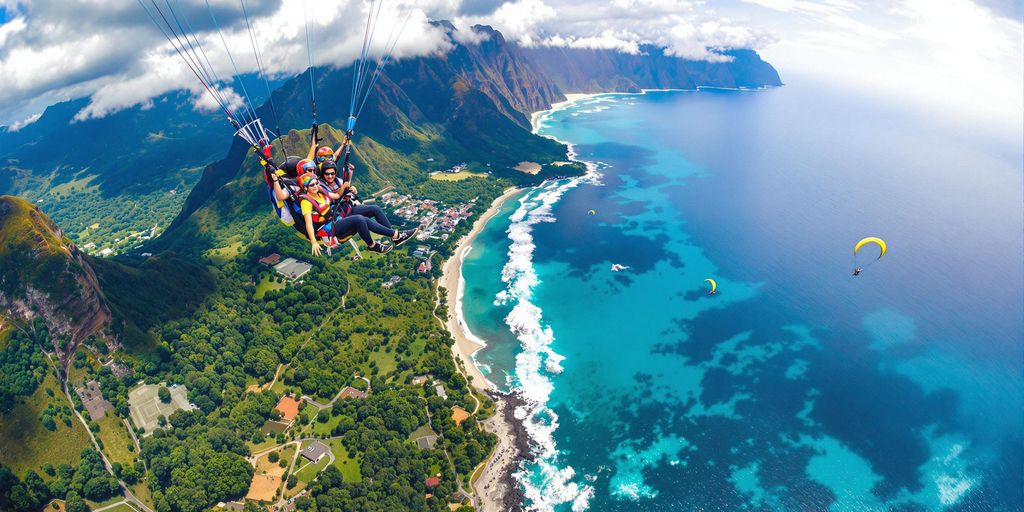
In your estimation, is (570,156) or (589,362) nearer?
(589,362)

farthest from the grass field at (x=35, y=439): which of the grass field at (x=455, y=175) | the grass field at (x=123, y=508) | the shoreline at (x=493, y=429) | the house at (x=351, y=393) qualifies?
the grass field at (x=455, y=175)

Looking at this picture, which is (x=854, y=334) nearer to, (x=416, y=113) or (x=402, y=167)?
(x=402, y=167)

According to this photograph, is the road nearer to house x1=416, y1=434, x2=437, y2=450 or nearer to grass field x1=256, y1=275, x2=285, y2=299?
grass field x1=256, y1=275, x2=285, y2=299

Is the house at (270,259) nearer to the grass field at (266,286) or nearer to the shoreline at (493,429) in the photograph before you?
the grass field at (266,286)

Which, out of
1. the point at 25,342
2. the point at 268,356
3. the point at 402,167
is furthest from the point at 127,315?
the point at 402,167

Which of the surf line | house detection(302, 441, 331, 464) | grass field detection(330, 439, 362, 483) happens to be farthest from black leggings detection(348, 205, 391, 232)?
house detection(302, 441, 331, 464)

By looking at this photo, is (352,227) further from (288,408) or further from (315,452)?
(288,408)
